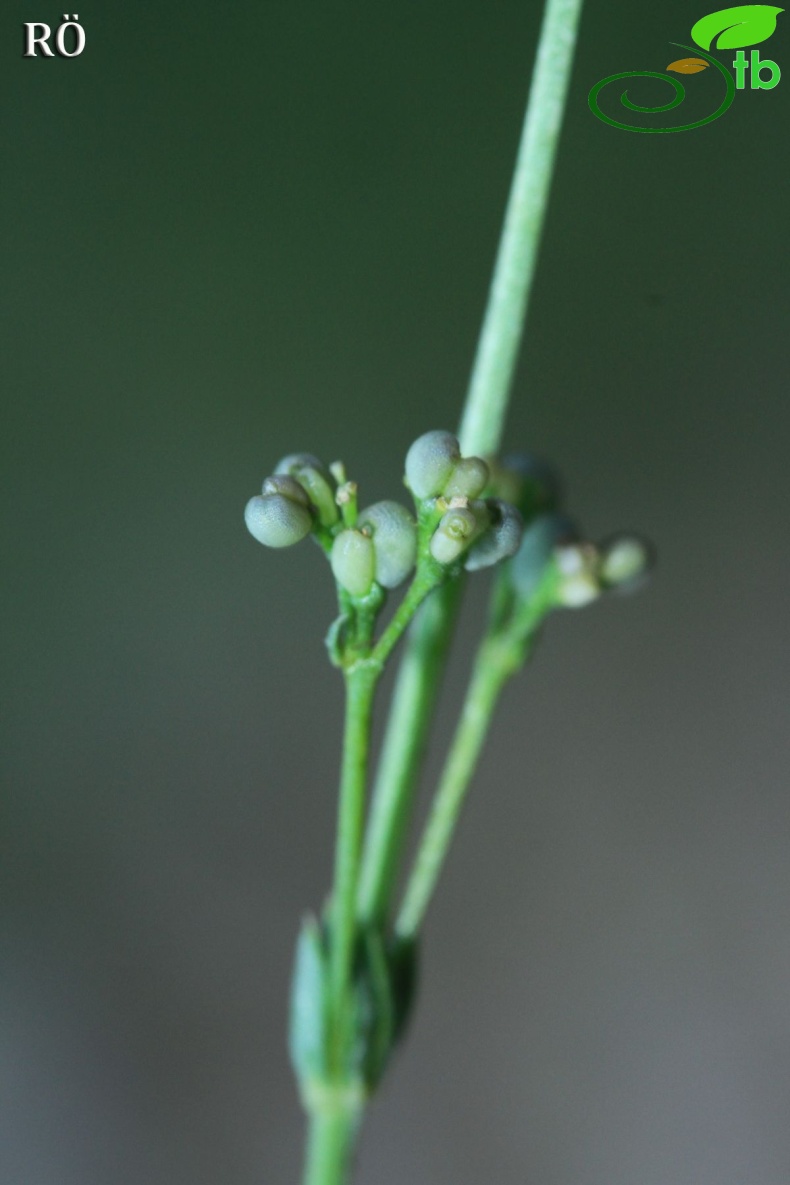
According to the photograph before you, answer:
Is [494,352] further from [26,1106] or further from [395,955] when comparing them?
[26,1106]

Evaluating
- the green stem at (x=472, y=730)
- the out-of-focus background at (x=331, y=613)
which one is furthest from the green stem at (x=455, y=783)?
the out-of-focus background at (x=331, y=613)

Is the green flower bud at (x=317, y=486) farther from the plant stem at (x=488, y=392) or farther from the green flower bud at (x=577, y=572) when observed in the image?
the green flower bud at (x=577, y=572)

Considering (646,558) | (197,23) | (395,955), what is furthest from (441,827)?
(197,23)

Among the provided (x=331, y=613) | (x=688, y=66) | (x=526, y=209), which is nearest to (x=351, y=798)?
(x=526, y=209)

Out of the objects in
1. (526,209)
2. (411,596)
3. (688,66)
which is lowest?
(411,596)

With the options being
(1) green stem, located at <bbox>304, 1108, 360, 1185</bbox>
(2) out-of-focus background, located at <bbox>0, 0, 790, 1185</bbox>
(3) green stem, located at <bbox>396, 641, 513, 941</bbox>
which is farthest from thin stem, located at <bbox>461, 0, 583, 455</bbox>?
(2) out-of-focus background, located at <bbox>0, 0, 790, 1185</bbox>

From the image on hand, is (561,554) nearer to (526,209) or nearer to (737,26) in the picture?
(526,209)

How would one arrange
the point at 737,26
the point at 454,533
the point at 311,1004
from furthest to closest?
the point at 737,26 < the point at 311,1004 < the point at 454,533
